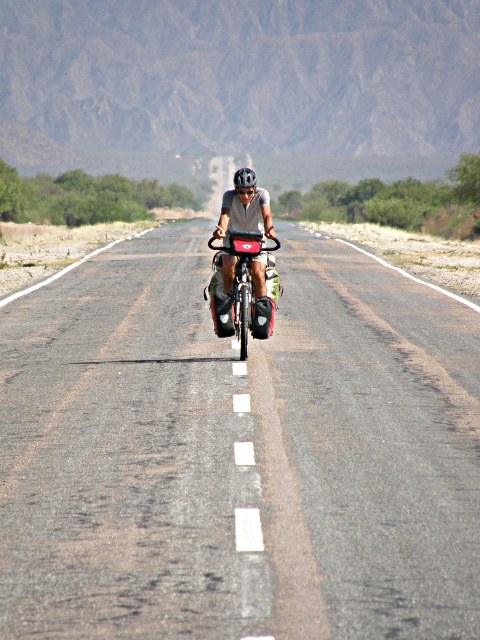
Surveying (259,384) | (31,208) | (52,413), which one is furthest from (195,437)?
(31,208)

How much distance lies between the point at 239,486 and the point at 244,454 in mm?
707

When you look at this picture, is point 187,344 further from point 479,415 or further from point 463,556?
point 463,556

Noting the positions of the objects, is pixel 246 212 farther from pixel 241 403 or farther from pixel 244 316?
pixel 241 403

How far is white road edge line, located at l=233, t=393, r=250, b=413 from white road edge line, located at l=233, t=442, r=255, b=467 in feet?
3.61

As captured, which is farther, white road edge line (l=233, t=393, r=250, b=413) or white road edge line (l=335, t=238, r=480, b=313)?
white road edge line (l=335, t=238, r=480, b=313)

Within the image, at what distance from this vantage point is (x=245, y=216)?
35.7ft

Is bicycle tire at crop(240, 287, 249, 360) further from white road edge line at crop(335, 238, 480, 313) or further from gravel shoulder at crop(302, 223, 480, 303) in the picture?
gravel shoulder at crop(302, 223, 480, 303)

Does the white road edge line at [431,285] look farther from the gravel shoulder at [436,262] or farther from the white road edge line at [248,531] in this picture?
the white road edge line at [248,531]

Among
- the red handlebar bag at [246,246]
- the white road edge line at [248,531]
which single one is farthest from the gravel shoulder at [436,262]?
the white road edge line at [248,531]

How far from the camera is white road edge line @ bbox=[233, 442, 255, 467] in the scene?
6926mm

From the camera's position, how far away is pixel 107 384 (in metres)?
9.79

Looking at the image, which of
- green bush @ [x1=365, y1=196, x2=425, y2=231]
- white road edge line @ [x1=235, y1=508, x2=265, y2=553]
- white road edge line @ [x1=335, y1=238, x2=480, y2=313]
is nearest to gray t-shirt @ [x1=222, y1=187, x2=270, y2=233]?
white road edge line @ [x1=235, y1=508, x2=265, y2=553]

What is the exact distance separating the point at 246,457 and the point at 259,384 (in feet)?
8.61

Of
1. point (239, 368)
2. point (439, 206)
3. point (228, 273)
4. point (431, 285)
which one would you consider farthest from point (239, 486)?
point (439, 206)
